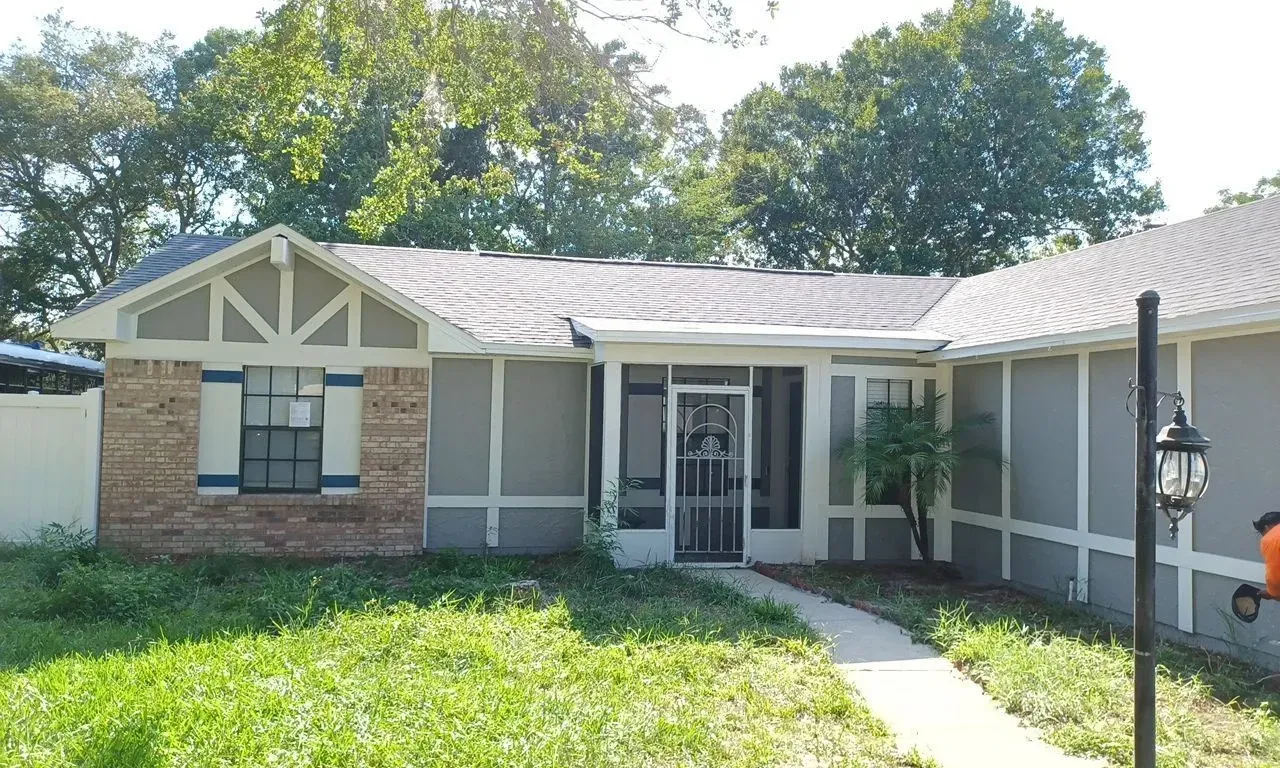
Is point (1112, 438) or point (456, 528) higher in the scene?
point (1112, 438)

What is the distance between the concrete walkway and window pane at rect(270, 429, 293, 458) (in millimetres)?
5976

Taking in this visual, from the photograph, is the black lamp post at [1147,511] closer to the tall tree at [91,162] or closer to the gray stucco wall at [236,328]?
the gray stucco wall at [236,328]

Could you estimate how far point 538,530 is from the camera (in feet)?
35.4

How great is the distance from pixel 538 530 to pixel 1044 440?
5.72 metres

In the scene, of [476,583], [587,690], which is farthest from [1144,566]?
[476,583]

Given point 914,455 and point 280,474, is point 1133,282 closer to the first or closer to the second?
point 914,455

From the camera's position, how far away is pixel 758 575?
9.77 meters

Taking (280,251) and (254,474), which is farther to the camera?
(254,474)

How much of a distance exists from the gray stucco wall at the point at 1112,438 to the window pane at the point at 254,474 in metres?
8.63

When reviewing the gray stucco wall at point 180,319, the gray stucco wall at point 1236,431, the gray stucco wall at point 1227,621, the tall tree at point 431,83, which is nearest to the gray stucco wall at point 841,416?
the tall tree at point 431,83

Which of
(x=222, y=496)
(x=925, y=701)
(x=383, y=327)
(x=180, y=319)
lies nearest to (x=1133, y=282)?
(x=925, y=701)

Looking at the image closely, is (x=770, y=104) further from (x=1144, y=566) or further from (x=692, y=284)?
(x=1144, y=566)

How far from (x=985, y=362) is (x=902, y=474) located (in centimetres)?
161

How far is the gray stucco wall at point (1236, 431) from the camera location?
6.58 meters
